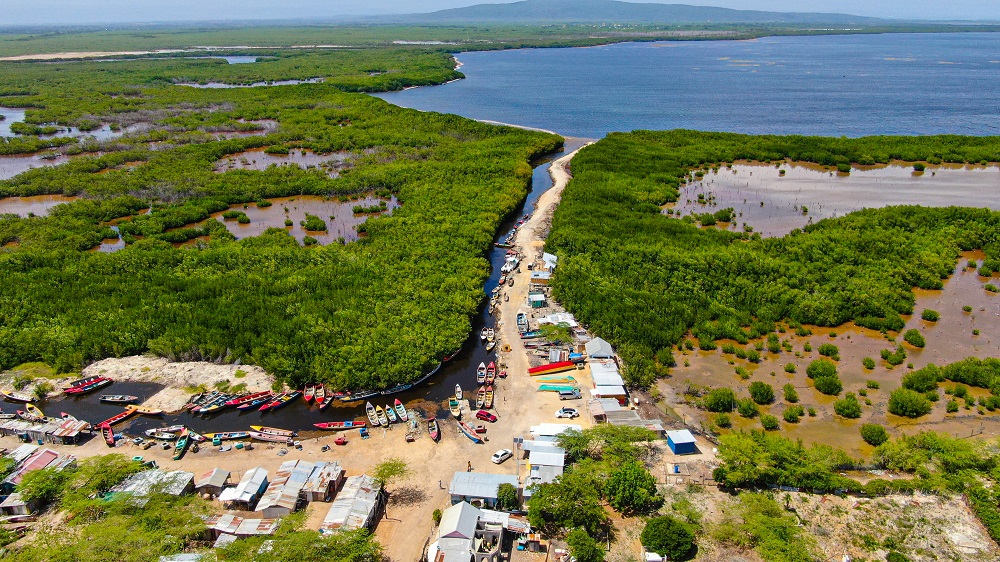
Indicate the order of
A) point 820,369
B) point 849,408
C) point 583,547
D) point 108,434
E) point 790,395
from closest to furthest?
1. point 583,547
2. point 108,434
3. point 849,408
4. point 790,395
5. point 820,369

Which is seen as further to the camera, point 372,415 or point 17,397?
point 17,397

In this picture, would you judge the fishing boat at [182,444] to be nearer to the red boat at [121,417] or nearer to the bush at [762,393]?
the red boat at [121,417]

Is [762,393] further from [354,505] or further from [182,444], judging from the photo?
[182,444]

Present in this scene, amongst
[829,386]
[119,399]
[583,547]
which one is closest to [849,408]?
[829,386]

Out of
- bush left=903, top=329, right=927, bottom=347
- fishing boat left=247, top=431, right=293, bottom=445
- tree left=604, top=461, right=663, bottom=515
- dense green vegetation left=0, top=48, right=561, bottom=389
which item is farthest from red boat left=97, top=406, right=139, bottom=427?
bush left=903, top=329, right=927, bottom=347

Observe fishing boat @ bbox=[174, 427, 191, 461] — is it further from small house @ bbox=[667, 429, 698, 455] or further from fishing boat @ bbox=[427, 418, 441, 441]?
small house @ bbox=[667, 429, 698, 455]

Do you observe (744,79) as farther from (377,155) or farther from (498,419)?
(498,419)
